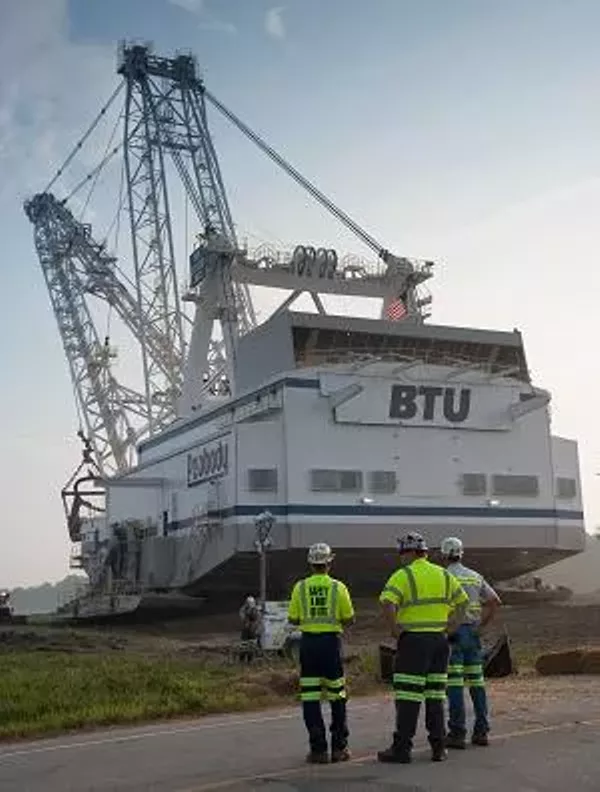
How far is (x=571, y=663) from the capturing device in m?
16.4

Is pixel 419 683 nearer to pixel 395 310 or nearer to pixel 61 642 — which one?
pixel 61 642

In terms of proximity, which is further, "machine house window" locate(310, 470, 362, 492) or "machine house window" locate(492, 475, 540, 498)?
"machine house window" locate(492, 475, 540, 498)

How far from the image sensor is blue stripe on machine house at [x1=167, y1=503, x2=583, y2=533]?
121ft

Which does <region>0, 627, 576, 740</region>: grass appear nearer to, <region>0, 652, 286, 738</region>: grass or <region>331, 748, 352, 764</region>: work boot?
<region>0, 652, 286, 738</region>: grass

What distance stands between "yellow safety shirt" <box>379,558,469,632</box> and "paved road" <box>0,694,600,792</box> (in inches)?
44.8

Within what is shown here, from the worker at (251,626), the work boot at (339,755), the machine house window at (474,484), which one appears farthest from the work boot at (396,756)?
the machine house window at (474,484)

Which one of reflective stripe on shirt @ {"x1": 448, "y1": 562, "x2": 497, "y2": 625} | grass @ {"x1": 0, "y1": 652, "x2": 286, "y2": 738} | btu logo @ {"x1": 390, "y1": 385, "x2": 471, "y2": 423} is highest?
btu logo @ {"x1": 390, "y1": 385, "x2": 471, "y2": 423}

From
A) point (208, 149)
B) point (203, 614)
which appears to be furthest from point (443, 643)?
point (208, 149)

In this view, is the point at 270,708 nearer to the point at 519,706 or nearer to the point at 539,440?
the point at 519,706

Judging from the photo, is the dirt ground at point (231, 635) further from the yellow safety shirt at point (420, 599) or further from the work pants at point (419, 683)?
the yellow safety shirt at point (420, 599)

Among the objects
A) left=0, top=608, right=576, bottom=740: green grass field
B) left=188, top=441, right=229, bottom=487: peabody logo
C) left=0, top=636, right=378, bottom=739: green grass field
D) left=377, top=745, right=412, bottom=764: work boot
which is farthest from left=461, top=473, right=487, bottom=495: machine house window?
left=377, top=745, right=412, bottom=764: work boot

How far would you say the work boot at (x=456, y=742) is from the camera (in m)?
9.63

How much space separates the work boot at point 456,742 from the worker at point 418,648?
0.59 meters

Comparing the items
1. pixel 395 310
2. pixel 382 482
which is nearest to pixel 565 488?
pixel 382 482
